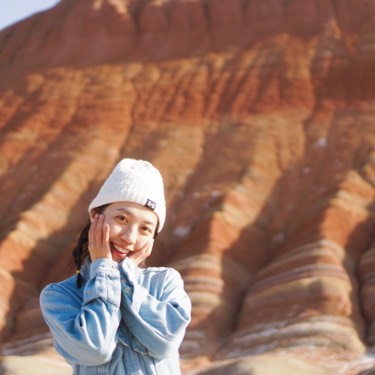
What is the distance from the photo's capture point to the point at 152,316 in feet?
7.64

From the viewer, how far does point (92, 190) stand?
21594 mm

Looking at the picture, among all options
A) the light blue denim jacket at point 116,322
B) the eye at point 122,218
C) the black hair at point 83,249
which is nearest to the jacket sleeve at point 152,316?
the light blue denim jacket at point 116,322

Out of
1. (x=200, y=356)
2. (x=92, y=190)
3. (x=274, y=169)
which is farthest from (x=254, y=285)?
(x=92, y=190)

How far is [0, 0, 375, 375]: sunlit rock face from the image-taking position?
1614cm

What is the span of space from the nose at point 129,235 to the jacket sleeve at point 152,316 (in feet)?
0.18

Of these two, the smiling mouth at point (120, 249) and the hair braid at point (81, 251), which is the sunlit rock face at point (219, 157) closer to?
the hair braid at point (81, 251)

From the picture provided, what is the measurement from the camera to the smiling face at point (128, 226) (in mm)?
2424

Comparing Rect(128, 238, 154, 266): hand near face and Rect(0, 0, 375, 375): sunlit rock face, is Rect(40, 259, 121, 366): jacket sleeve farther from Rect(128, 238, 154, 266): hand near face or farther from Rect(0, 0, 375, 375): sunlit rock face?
Rect(0, 0, 375, 375): sunlit rock face

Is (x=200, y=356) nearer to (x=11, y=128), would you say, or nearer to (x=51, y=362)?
(x=51, y=362)

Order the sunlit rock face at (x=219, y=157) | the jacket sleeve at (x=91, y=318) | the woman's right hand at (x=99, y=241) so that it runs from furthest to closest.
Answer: the sunlit rock face at (x=219, y=157) → the woman's right hand at (x=99, y=241) → the jacket sleeve at (x=91, y=318)

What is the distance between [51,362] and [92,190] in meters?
7.59

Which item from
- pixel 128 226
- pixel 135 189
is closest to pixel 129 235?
pixel 128 226

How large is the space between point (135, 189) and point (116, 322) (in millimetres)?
410

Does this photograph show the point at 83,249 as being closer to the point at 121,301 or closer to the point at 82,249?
the point at 82,249
